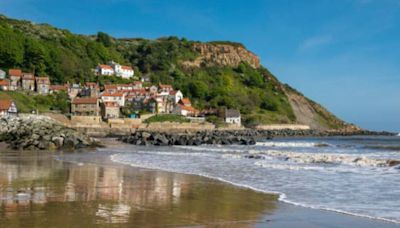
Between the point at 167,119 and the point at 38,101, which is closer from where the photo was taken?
the point at 38,101

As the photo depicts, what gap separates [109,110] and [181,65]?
243 ft

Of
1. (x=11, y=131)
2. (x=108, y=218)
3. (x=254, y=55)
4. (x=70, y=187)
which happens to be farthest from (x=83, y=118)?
(x=254, y=55)

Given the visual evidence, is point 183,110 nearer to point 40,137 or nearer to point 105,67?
point 105,67

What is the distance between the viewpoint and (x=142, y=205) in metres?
9.53

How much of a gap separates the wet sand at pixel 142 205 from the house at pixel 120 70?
111 metres

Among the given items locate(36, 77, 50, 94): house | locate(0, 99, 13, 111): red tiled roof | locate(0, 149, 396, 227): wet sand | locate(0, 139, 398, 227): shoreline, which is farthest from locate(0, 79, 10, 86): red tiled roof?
locate(0, 149, 396, 227): wet sand

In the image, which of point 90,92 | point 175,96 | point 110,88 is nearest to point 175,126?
point 90,92

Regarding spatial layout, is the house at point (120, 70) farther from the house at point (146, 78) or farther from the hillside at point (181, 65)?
the hillside at point (181, 65)

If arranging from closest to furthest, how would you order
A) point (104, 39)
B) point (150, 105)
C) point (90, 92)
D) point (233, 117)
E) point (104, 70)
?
point (90, 92)
point (150, 105)
point (233, 117)
point (104, 70)
point (104, 39)

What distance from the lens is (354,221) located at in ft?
27.1

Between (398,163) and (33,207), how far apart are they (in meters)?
17.2

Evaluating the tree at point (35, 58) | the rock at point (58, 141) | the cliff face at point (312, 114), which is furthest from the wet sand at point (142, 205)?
the cliff face at point (312, 114)

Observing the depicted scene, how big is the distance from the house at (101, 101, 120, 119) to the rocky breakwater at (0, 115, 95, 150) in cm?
3956

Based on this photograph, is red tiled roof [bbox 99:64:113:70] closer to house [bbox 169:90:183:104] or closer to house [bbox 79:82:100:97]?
house [bbox 169:90:183:104]
